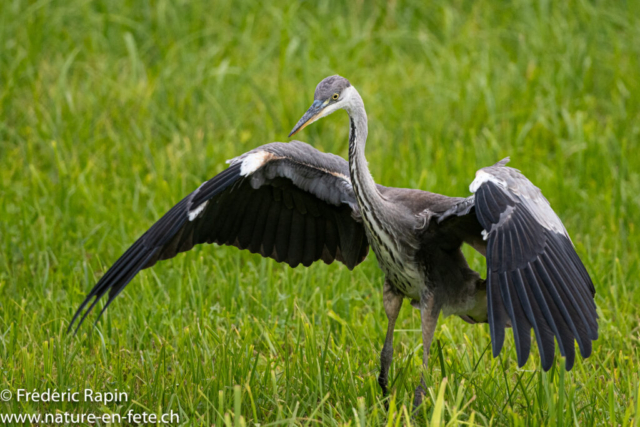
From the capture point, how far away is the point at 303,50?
869 cm

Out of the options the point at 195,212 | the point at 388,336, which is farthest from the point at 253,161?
the point at 388,336

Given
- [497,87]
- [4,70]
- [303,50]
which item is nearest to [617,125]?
[497,87]

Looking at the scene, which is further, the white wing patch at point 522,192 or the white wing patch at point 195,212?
the white wing patch at point 195,212

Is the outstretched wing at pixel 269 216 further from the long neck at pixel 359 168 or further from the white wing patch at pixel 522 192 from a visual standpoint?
the white wing patch at pixel 522 192

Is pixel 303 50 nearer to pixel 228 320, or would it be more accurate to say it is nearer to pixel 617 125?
pixel 617 125

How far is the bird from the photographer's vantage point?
343 cm

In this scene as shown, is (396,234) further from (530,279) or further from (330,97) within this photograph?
(530,279)

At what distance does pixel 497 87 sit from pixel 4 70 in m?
5.15

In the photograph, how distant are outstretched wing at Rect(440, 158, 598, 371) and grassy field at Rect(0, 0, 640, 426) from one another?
449 mm

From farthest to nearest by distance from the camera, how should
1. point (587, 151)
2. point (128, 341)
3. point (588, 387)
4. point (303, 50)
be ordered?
1. point (303, 50)
2. point (587, 151)
3. point (128, 341)
4. point (588, 387)

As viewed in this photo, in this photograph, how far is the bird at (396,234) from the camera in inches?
135

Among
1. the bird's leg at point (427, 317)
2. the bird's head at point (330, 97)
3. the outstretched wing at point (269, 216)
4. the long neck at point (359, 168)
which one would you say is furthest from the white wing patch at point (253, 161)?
the bird's leg at point (427, 317)

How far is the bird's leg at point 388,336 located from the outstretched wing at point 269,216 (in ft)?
1.46

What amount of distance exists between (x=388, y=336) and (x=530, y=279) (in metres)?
1.27
